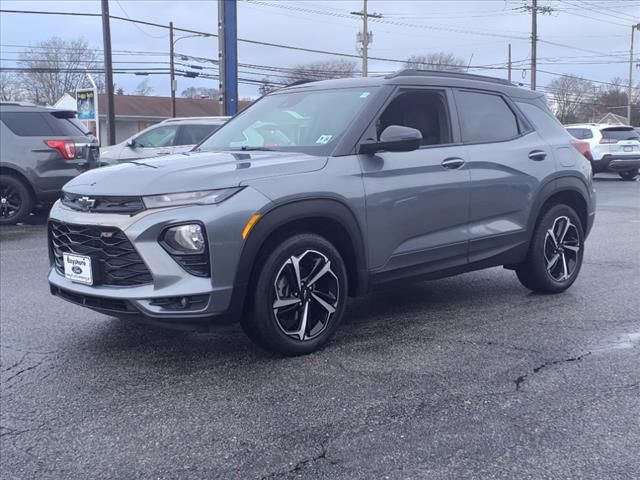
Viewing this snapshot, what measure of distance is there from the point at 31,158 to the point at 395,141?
26.8ft

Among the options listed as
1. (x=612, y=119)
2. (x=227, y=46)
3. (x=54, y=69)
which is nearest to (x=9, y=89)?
(x=54, y=69)

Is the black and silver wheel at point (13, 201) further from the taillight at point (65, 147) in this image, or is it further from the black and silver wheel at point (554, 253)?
the black and silver wheel at point (554, 253)

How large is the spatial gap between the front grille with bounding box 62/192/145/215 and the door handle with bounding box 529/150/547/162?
11.1 feet

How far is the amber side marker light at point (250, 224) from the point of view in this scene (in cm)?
404

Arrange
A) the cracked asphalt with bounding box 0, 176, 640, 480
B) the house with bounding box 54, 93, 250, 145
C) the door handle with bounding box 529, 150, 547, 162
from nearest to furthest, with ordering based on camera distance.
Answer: the cracked asphalt with bounding box 0, 176, 640, 480
the door handle with bounding box 529, 150, 547, 162
the house with bounding box 54, 93, 250, 145

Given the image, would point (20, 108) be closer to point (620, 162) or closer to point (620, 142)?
point (620, 162)

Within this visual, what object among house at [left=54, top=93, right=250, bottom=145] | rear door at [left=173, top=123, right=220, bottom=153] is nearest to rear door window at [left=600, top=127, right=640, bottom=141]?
rear door at [left=173, top=123, right=220, bottom=153]

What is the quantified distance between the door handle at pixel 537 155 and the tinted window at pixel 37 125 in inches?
320

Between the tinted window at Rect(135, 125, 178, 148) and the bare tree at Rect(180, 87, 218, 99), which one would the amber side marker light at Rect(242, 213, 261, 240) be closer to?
the tinted window at Rect(135, 125, 178, 148)

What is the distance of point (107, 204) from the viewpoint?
13.7ft

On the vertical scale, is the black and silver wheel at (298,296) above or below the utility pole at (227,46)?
below

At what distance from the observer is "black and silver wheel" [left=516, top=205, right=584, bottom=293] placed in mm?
5996

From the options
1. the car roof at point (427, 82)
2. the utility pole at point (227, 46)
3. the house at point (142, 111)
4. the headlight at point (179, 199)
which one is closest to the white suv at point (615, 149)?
the utility pole at point (227, 46)

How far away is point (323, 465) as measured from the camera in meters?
3.13
